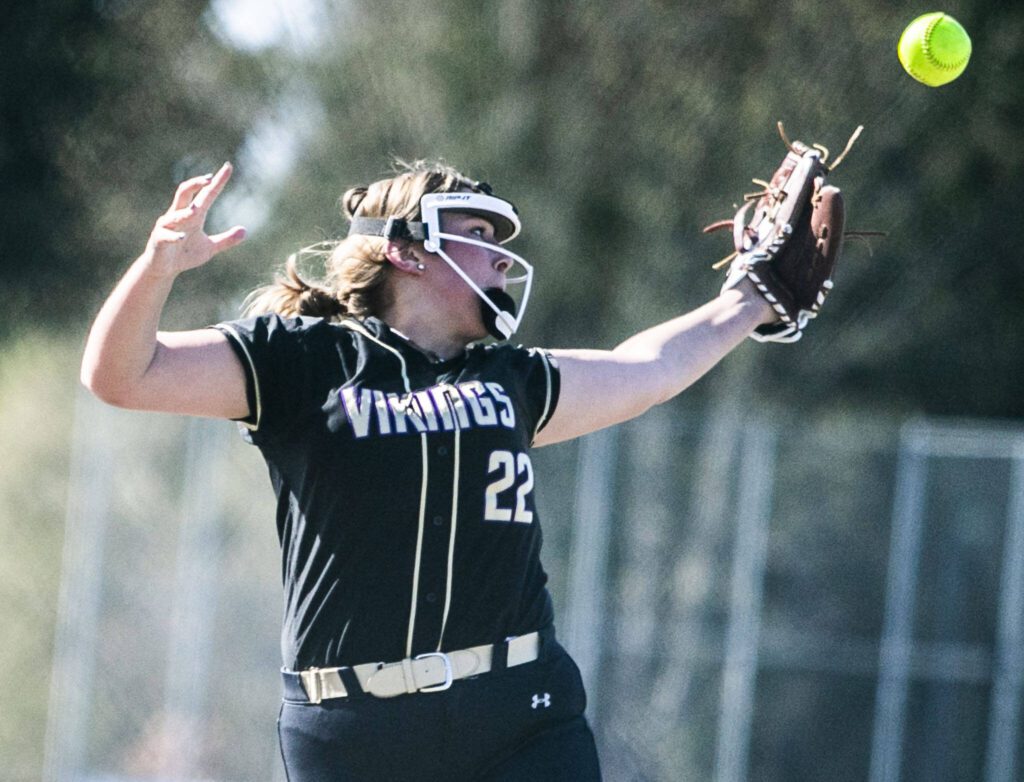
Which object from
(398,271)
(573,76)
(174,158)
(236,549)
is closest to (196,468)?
(236,549)

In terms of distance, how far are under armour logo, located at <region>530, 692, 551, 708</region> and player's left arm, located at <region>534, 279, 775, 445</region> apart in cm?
56

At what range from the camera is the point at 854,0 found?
11898 mm

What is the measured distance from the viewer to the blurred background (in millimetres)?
9141

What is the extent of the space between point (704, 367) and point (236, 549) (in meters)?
7.16

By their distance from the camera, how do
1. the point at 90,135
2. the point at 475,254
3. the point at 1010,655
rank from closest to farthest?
the point at 475,254, the point at 90,135, the point at 1010,655

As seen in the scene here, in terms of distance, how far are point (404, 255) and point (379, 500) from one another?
605 mm

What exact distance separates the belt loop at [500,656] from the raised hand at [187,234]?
2.95ft

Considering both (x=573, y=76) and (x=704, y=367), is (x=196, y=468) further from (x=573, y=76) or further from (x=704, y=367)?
(x=704, y=367)

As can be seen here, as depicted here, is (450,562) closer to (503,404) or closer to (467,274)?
(503,404)

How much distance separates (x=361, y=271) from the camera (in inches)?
139

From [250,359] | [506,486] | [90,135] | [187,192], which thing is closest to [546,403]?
Answer: [506,486]

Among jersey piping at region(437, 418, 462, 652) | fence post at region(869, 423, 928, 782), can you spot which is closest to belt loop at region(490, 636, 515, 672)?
jersey piping at region(437, 418, 462, 652)

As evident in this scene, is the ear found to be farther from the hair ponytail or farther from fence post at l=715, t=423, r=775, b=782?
fence post at l=715, t=423, r=775, b=782

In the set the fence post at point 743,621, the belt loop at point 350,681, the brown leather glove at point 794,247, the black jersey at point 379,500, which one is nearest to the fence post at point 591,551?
the fence post at point 743,621
